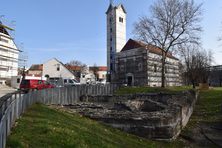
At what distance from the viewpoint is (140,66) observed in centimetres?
6956

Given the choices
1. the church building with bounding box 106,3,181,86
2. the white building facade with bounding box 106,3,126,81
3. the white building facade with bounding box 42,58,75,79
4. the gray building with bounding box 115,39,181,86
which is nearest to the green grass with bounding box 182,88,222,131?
the church building with bounding box 106,3,181,86

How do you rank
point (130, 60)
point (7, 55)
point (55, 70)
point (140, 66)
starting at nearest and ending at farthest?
point (7, 55)
point (140, 66)
point (130, 60)
point (55, 70)

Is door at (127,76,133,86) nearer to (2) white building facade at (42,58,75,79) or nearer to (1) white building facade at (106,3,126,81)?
(1) white building facade at (106,3,126,81)

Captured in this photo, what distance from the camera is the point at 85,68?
340 feet

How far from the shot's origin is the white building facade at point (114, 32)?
80.2m

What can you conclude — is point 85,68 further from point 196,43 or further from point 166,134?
point 166,134

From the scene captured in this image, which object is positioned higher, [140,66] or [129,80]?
[140,66]

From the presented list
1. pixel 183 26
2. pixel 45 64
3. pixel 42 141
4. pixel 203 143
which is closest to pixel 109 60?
pixel 45 64

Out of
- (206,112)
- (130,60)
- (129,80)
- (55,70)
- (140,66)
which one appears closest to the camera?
(206,112)

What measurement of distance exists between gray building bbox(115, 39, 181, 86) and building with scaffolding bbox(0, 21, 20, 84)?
29.1m

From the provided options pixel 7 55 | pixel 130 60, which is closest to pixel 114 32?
pixel 130 60

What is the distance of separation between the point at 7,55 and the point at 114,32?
36274 millimetres

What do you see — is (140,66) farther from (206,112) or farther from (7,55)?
(206,112)

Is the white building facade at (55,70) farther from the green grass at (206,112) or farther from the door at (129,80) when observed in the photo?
the green grass at (206,112)
